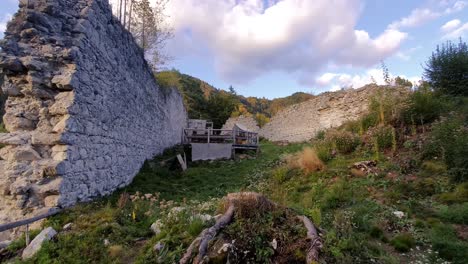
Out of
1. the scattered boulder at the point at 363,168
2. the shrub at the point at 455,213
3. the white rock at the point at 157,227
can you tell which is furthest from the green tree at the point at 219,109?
the shrub at the point at 455,213

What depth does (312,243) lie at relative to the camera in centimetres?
311

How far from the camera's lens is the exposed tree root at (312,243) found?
290cm

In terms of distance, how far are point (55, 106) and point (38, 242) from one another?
2266mm

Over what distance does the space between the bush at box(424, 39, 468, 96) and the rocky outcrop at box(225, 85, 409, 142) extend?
1.03 m

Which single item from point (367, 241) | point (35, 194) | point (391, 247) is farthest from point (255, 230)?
point (35, 194)

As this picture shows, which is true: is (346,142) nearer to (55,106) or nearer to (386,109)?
(386,109)

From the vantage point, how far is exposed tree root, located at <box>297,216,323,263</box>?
290 centimetres

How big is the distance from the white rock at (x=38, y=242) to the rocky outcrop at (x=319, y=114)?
34.4ft

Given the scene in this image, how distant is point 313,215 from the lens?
3.96 metres

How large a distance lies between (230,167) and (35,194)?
793 centimetres

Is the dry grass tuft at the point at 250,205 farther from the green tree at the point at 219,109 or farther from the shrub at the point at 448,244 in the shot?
the green tree at the point at 219,109

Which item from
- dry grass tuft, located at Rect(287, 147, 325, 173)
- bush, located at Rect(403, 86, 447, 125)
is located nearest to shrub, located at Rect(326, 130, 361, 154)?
dry grass tuft, located at Rect(287, 147, 325, 173)

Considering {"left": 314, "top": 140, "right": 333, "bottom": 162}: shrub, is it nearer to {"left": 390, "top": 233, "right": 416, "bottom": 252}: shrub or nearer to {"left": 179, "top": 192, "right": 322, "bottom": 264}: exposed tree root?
{"left": 390, "top": 233, "right": 416, "bottom": 252}: shrub

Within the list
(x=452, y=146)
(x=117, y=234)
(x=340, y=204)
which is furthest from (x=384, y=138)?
(x=117, y=234)
